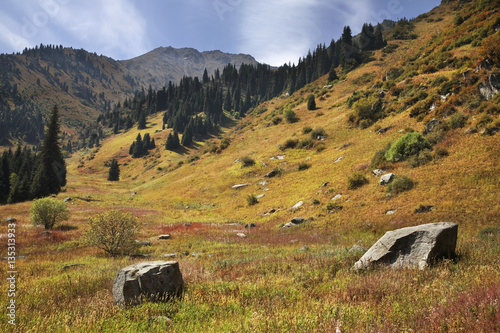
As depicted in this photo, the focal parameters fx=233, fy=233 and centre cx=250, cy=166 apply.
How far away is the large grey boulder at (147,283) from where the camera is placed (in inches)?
213

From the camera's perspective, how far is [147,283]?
222 inches

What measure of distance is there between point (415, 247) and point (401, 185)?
13104 mm

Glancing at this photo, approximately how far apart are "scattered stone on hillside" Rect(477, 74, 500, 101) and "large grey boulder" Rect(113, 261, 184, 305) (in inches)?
1245

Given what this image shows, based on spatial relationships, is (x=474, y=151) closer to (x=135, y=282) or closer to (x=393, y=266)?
(x=393, y=266)

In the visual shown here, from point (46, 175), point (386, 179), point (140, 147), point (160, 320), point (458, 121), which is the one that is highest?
point (140, 147)

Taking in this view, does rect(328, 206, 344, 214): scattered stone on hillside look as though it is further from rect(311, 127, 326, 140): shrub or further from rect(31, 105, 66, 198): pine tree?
rect(31, 105, 66, 198): pine tree

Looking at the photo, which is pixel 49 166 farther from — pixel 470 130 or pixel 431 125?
pixel 470 130

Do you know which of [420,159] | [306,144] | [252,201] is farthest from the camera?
[306,144]

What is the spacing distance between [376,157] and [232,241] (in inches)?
707

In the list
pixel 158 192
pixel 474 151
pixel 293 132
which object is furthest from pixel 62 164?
pixel 474 151

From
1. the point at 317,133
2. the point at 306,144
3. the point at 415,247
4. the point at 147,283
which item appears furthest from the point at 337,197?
the point at 317,133

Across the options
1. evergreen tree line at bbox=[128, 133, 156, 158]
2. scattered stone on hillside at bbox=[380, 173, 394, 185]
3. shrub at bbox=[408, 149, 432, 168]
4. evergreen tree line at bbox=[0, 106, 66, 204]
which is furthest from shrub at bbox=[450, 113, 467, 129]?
evergreen tree line at bbox=[128, 133, 156, 158]

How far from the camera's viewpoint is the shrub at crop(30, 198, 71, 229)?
63.2 ft

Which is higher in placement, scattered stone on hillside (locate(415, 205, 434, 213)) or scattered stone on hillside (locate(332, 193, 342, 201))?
scattered stone on hillside (locate(332, 193, 342, 201))
